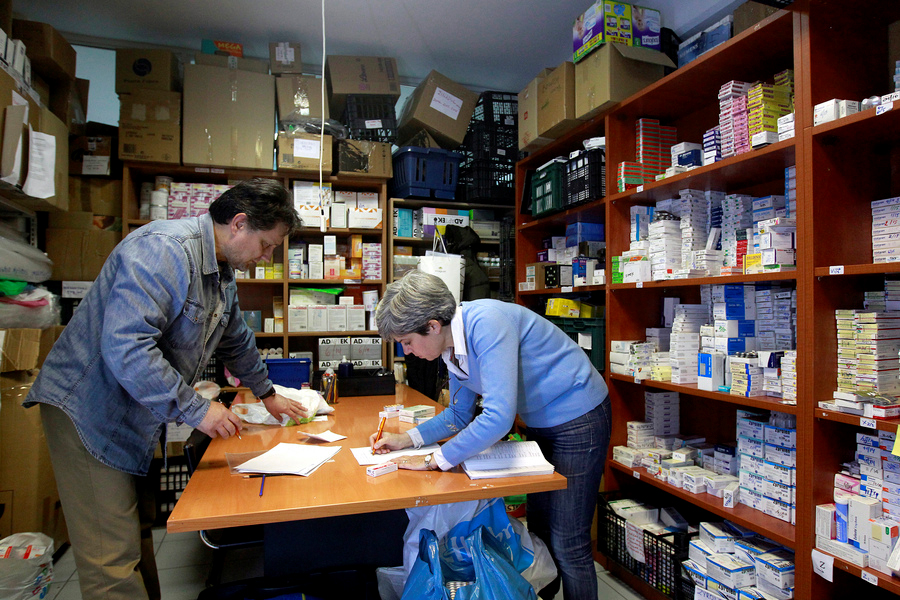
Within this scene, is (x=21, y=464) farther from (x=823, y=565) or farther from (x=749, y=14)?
(x=749, y=14)

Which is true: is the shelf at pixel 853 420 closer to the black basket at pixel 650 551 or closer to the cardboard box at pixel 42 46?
the black basket at pixel 650 551

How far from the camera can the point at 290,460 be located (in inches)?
66.8

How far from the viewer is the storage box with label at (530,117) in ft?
11.2

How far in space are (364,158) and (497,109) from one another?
1.23m

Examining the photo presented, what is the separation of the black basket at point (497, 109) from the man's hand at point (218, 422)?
3.47 m

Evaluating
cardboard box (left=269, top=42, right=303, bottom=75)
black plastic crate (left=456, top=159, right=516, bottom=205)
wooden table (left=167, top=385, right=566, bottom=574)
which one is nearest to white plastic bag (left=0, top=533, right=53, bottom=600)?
wooden table (left=167, top=385, right=566, bottom=574)

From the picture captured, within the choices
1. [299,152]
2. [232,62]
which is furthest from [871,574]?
[232,62]

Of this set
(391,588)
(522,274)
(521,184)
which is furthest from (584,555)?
(521,184)

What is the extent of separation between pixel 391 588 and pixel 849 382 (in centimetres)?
174

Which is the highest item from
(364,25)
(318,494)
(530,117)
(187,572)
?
(364,25)

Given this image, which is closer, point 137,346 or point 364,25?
point 137,346

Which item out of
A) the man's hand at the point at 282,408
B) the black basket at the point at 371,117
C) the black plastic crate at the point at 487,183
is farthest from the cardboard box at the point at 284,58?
the man's hand at the point at 282,408

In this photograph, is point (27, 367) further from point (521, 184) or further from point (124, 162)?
point (521, 184)

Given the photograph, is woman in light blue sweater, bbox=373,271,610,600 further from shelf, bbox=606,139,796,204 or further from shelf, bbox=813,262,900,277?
shelf, bbox=606,139,796,204
